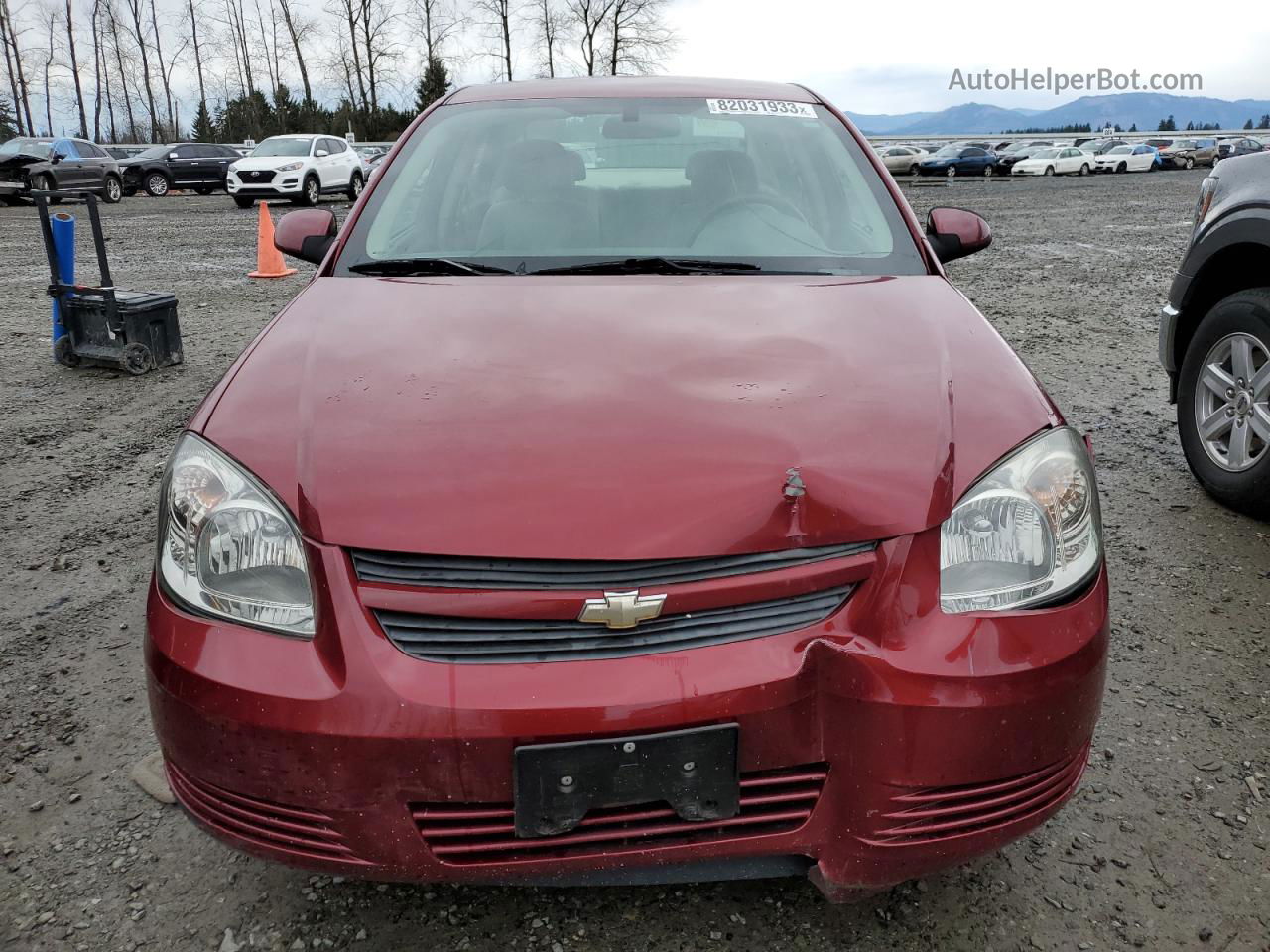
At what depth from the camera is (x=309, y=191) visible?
1942 centimetres

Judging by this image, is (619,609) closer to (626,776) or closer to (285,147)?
(626,776)

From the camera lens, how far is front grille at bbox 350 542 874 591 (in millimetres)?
1438

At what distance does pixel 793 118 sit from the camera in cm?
292

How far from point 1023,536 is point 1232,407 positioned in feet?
8.39

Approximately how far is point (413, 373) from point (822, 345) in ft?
2.58

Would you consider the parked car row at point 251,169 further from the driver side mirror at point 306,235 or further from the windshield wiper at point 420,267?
the windshield wiper at point 420,267

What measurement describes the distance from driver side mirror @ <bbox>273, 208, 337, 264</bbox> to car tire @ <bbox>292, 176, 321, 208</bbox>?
17908mm

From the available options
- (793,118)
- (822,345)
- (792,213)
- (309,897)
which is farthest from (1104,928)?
(793,118)

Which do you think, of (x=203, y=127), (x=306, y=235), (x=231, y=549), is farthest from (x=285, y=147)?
(x=203, y=127)

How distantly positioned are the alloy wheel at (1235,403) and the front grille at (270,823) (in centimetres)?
335

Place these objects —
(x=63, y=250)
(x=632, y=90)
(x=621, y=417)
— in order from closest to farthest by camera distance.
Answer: (x=621, y=417), (x=632, y=90), (x=63, y=250)

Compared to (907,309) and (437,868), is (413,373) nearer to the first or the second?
(437,868)

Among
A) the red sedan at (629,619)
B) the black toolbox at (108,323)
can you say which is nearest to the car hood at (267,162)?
the black toolbox at (108,323)

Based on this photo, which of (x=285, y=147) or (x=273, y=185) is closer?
(x=273, y=185)
